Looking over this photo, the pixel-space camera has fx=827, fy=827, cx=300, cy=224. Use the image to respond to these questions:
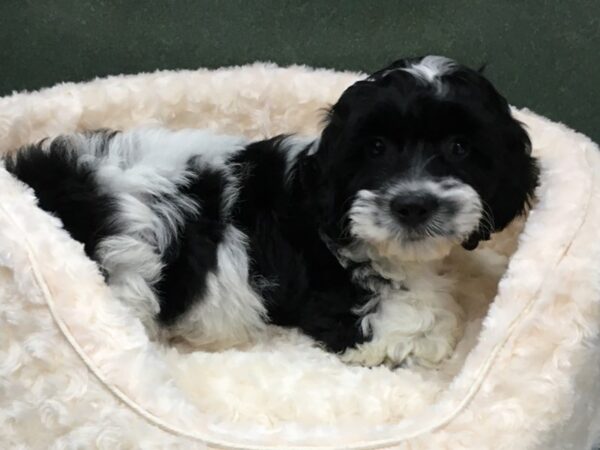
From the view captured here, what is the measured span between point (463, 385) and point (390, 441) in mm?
225

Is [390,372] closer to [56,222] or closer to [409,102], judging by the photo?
[409,102]

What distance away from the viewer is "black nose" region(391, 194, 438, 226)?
5.68 feet

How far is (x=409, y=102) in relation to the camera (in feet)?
5.90

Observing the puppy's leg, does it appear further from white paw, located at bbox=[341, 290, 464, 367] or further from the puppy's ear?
the puppy's ear

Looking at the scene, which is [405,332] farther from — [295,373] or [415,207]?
[415,207]

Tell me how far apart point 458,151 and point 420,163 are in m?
0.10

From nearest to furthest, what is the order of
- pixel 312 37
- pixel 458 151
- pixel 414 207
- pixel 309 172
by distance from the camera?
1. pixel 414 207
2. pixel 458 151
3. pixel 309 172
4. pixel 312 37

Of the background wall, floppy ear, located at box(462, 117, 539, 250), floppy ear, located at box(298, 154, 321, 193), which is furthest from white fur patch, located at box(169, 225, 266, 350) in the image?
the background wall

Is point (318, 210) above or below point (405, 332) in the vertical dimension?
above

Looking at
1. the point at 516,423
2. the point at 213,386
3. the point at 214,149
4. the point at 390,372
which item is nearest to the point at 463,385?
the point at 516,423

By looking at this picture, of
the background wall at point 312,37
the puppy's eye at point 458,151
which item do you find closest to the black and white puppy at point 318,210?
the puppy's eye at point 458,151

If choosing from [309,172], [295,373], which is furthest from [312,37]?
[295,373]

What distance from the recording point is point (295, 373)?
1.89m

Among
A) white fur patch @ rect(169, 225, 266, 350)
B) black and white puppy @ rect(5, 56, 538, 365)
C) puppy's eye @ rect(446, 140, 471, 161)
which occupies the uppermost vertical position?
puppy's eye @ rect(446, 140, 471, 161)
